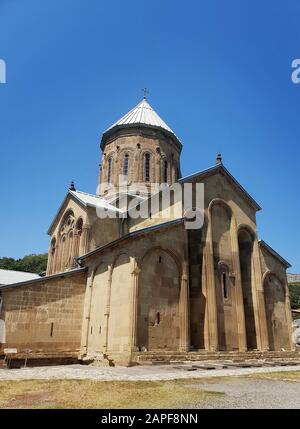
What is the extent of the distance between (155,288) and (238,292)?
17.2 feet

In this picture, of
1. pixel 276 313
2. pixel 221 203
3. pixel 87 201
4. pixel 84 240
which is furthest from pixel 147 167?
pixel 276 313

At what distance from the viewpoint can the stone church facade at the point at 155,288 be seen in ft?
44.5

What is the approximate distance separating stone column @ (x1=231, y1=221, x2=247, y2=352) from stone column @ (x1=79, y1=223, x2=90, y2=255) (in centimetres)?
786

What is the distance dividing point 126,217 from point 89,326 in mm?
7427

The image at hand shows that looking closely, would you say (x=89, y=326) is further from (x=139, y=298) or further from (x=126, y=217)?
(x=126, y=217)

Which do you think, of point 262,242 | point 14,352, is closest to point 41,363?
point 14,352

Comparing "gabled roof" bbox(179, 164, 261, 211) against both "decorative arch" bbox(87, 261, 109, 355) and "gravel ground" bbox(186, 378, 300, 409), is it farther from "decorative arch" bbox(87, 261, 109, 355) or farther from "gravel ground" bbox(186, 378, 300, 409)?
"gravel ground" bbox(186, 378, 300, 409)

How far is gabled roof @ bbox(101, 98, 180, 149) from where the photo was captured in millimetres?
25544

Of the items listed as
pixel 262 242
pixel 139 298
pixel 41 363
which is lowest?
pixel 41 363

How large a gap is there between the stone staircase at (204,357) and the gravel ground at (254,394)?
4.39m

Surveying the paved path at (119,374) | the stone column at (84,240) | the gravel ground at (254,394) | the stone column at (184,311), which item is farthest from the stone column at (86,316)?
the gravel ground at (254,394)
